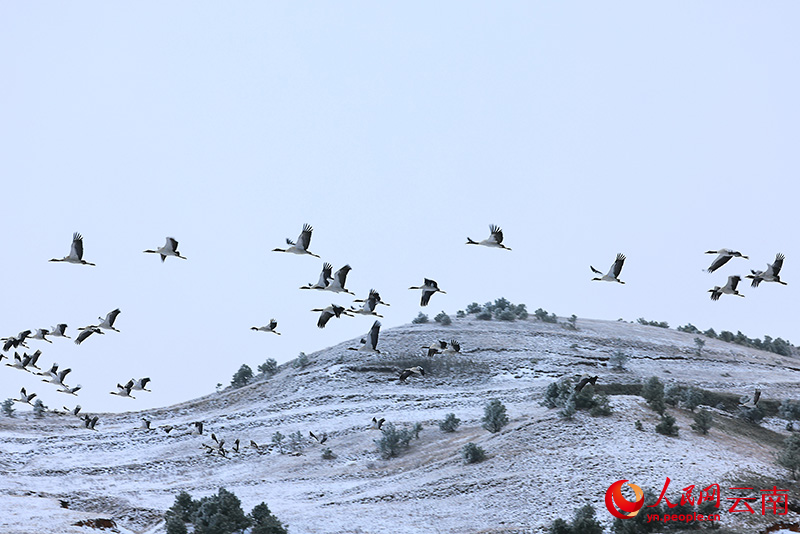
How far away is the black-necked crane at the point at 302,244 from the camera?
2655cm

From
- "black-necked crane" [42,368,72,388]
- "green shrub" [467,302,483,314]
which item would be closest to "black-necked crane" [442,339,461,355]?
"black-necked crane" [42,368,72,388]

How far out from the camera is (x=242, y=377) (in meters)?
62.5

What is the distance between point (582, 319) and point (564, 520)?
46.8 m

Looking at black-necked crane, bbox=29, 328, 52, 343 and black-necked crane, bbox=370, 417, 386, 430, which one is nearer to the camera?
black-necked crane, bbox=29, 328, 52, 343

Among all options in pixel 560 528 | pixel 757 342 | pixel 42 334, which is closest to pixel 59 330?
pixel 42 334

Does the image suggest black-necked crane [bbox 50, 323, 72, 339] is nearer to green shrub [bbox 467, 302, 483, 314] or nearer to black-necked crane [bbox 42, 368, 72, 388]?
black-necked crane [bbox 42, 368, 72, 388]

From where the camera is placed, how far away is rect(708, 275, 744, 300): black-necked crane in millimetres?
28484

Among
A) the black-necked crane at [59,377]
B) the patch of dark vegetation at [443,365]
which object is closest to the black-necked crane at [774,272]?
the patch of dark vegetation at [443,365]

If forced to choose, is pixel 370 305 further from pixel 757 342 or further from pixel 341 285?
pixel 757 342

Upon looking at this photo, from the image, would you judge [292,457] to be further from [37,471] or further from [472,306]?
[472,306]

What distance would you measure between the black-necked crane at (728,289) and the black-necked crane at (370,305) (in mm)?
11655

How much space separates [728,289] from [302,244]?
14464mm

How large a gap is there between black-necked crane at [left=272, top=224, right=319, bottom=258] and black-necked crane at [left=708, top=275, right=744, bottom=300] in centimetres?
1386

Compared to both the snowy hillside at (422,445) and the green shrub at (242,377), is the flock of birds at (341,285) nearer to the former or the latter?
the snowy hillside at (422,445)
